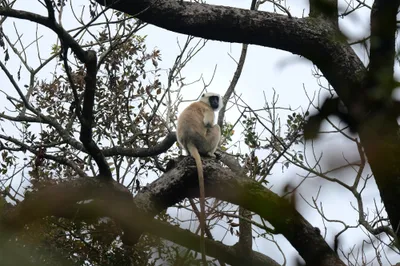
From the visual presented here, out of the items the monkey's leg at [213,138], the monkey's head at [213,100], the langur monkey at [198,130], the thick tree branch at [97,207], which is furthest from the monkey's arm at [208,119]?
the thick tree branch at [97,207]

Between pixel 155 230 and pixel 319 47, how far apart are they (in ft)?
5.08

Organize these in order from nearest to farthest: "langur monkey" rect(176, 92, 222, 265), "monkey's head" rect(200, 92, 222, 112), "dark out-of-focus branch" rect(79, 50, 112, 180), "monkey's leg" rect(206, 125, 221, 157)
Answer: "dark out-of-focus branch" rect(79, 50, 112, 180) < "langur monkey" rect(176, 92, 222, 265) < "monkey's leg" rect(206, 125, 221, 157) < "monkey's head" rect(200, 92, 222, 112)

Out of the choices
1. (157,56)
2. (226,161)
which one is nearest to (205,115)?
(157,56)

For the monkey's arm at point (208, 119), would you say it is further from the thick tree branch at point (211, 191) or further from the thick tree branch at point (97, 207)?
the thick tree branch at point (97, 207)

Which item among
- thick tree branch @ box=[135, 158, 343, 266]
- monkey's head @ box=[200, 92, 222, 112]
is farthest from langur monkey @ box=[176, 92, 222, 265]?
thick tree branch @ box=[135, 158, 343, 266]

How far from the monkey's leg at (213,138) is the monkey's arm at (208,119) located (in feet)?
0.56

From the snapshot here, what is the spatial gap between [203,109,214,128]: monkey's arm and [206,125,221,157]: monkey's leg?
0.17 meters

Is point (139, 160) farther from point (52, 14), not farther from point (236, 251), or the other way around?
point (52, 14)

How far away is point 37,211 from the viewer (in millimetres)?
2836

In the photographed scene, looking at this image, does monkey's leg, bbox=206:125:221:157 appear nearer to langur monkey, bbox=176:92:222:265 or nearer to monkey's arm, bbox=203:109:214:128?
langur monkey, bbox=176:92:222:265

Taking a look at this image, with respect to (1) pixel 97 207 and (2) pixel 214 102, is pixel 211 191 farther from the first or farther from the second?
(2) pixel 214 102

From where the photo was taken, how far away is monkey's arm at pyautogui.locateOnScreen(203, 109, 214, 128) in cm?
654

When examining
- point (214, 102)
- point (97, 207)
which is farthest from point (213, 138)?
point (97, 207)

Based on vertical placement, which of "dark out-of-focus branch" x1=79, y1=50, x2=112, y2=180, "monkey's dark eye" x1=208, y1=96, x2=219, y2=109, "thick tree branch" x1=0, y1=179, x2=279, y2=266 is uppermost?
"monkey's dark eye" x1=208, y1=96, x2=219, y2=109
